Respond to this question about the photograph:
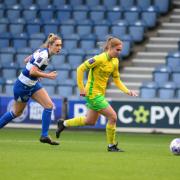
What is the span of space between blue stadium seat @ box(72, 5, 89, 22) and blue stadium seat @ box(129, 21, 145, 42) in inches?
75.2

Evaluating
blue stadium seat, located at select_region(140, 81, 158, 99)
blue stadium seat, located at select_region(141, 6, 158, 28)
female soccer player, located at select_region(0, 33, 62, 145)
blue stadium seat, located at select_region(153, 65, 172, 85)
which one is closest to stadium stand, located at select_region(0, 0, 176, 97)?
blue stadium seat, located at select_region(141, 6, 158, 28)

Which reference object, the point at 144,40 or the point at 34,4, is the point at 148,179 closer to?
the point at 144,40

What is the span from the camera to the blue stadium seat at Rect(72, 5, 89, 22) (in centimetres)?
2458

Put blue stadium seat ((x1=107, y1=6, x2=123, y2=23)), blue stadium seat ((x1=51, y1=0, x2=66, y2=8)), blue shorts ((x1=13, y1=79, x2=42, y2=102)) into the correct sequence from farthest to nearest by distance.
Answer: blue stadium seat ((x1=51, y1=0, x2=66, y2=8)) → blue stadium seat ((x1=107, y1=6, x2=123, y2=23)) → blue shorts ((x1=13, y1=79, x2=42, y2=102))

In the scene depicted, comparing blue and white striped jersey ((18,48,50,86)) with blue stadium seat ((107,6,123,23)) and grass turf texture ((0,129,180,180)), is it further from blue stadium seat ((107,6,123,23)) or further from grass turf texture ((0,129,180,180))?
blue stadium seat ((107,6,123,23))

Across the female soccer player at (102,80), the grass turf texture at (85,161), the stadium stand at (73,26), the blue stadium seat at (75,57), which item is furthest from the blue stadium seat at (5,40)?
the female soccer player at (102,80)

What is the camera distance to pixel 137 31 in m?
23.3

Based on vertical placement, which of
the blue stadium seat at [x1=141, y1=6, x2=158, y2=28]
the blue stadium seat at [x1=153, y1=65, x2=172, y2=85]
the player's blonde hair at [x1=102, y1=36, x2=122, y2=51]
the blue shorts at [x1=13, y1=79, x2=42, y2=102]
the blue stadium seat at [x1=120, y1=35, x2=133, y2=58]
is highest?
the blue stadium seat at [x1=141, y1=6, x2=158, y2=28]

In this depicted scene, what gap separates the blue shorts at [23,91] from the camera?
13.6 m

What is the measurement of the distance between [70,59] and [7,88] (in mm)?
2068

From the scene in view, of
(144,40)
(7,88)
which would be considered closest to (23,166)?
(7,88)

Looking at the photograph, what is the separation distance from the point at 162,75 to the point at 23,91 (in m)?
8.42

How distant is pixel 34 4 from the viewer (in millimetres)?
25766

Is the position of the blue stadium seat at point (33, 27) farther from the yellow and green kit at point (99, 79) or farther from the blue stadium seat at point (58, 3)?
the yellow and green kit at point (99, 79)
